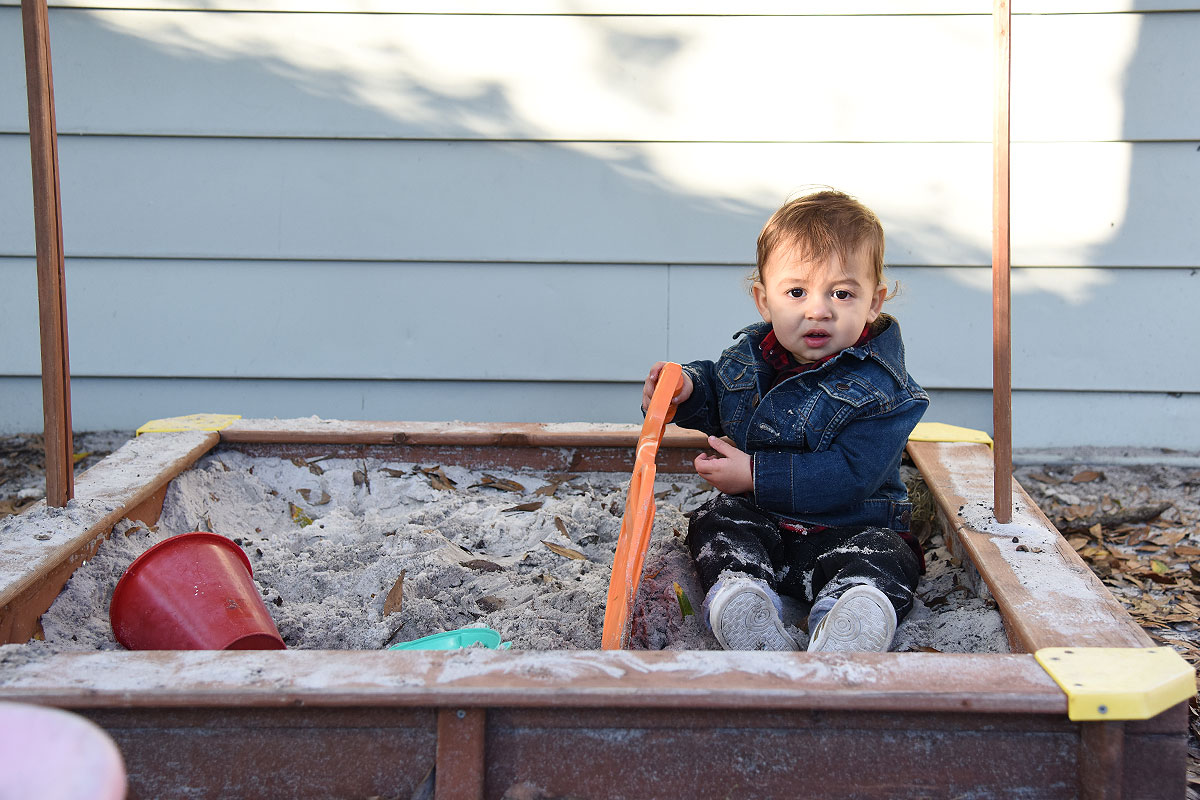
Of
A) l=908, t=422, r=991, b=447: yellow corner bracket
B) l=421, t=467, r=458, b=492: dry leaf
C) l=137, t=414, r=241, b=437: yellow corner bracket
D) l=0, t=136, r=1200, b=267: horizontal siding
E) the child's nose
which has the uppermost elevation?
l=0, t=136, r=1200, b=267: horizontal siding

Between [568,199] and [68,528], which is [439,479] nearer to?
[68,528]

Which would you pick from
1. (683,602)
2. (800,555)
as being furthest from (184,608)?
(800,555)

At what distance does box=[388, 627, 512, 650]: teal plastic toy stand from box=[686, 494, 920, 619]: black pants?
0.42 m

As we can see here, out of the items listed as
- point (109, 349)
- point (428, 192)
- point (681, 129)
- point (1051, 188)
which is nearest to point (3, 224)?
point (109, 349)

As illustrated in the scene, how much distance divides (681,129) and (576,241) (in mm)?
446

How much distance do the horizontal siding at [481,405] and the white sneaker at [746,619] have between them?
154 centimetres

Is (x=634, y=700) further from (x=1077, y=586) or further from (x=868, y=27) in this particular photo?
(x=868, y=27)

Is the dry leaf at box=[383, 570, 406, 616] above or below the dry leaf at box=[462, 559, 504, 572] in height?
below

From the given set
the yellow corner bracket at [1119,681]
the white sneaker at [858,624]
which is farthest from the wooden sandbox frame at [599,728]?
the white sneaker at [858,624]

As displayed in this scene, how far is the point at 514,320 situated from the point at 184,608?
5.46 feet

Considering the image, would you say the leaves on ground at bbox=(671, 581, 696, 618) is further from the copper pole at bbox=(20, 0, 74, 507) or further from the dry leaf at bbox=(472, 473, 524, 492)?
the copper pole at bbox=(20, 0, 74, 507)

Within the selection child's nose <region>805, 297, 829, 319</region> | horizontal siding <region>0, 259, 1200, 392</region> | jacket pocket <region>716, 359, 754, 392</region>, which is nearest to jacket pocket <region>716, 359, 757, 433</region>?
jacket pocket <region>716, 359, 754, 392</region>

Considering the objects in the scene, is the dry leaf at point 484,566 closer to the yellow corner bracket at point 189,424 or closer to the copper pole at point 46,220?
the copper pole at point 46,220

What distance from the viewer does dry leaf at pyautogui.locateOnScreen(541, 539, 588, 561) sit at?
1.86 metres
